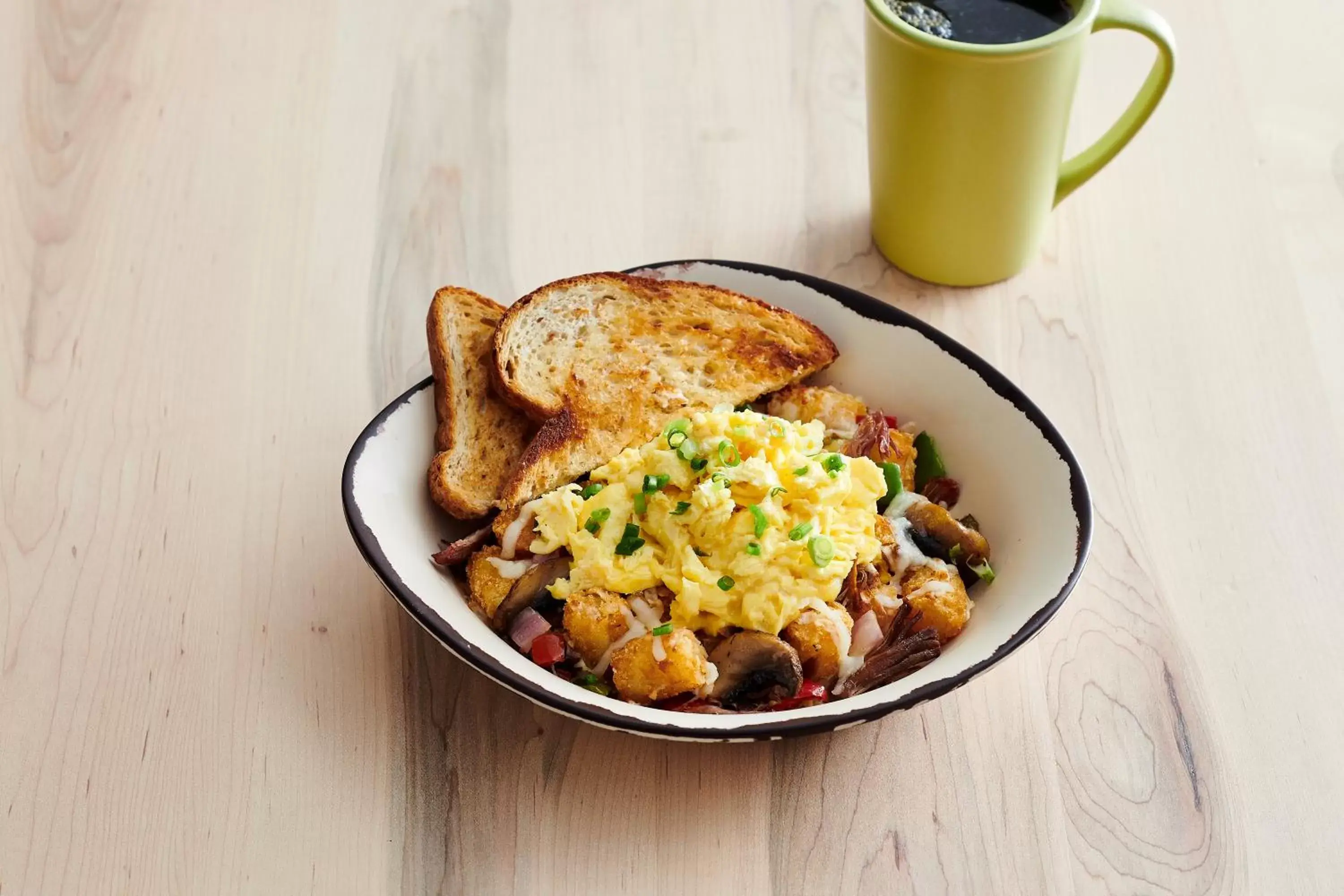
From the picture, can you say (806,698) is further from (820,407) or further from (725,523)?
(820,407)

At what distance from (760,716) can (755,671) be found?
0.09 meters

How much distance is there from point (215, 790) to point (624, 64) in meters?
1.83

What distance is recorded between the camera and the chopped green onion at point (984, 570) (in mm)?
1871

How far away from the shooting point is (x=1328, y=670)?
1971 millimetres

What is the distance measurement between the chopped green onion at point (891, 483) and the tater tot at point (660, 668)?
40 centimetres

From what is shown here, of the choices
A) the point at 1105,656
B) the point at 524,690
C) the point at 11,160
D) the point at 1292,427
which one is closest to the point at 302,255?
the point at 11,160

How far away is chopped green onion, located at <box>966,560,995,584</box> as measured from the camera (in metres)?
1.87

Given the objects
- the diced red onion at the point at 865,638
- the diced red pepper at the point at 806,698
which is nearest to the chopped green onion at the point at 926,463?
the diced red onion at the point at 865,638

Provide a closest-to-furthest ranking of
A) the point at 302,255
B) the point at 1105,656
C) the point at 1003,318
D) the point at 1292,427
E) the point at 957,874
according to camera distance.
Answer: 1. the point at 957,874
2. the point at 1105,656
3. the point at 1292,427
4. the point at 1003,318
5. the point at 302,255

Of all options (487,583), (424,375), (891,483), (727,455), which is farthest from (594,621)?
(424,375)

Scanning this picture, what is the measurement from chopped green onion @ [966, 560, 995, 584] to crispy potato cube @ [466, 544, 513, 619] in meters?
0.65

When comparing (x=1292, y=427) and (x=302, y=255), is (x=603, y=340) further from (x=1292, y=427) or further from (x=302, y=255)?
(x=1292, y=427)

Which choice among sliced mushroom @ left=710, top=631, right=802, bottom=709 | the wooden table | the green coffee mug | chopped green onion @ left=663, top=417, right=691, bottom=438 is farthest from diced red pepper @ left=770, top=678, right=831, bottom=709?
the green coffee mug

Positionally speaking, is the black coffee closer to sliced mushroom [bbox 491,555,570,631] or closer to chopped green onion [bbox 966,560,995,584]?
chopped green onion [bbox 966,560,995,584]
